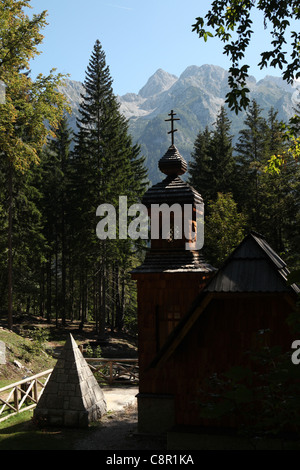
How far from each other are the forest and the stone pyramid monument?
31.9ft

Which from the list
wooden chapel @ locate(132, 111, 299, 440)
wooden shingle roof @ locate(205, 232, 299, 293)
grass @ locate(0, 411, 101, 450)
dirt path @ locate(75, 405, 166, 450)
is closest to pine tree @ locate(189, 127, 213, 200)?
wooden chapel @ locate(132, 111, 299, 440)

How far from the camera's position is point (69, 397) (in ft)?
44.6

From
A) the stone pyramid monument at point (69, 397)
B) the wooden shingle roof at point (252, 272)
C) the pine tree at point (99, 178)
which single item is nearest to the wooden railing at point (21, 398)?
the stone pyramid monument at point (69, 397)

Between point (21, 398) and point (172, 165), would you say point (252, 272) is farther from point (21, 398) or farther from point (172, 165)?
point (21, 398)

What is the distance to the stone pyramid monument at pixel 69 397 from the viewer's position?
43.8ft

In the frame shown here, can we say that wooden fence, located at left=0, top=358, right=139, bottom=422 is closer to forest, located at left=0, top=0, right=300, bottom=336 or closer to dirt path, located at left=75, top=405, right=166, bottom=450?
dirt path, located at left=75, top=405, right=166, bottom=450

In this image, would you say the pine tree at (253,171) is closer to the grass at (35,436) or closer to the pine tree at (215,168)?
the pine tree at (215,168)

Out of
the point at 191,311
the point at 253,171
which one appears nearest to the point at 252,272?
the point at 191,311

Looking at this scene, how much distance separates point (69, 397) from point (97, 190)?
22.5 m

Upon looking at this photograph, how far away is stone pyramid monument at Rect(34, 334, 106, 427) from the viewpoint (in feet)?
43.8

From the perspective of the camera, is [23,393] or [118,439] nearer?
[118,439]
